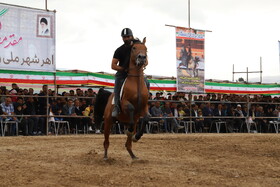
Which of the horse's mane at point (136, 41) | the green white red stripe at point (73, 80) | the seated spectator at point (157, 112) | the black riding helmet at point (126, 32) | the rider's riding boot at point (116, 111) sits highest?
the black riding helmet at point (126, 32)

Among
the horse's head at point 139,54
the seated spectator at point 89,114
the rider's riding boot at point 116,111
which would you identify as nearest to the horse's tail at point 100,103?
the rider's riding boot at point 116,111

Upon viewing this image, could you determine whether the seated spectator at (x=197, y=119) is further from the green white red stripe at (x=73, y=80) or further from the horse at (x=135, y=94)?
the horse at (x=135, y=94)

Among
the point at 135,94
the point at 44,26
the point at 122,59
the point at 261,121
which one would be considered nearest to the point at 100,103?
the point at 122,59

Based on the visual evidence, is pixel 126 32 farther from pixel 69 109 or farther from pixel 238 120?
pixel 238 120

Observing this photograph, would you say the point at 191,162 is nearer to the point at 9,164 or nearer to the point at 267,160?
the point at 267,160

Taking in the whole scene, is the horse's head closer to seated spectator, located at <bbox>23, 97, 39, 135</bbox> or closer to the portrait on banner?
seated spectator, located at <bbox>23, 97, 39, 135</bbox>

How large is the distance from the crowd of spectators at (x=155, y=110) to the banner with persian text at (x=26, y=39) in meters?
1.05

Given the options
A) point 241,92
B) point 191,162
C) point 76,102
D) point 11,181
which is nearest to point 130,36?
point 191,162

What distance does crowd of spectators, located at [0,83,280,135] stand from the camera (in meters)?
17.8

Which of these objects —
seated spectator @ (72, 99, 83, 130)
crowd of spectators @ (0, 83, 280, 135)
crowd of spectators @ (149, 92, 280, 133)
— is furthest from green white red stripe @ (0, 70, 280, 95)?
seated spectator @ (72, 99, 83, 130)

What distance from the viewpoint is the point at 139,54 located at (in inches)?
351

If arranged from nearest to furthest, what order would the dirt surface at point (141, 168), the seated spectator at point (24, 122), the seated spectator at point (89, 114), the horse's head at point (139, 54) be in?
the dirt surface at point (141, 168)
the horse's head at point (139, 54)
the seated spectator at point (24, 122)
the seated spectator at point (89, 114)

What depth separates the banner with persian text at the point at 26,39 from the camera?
713 inches

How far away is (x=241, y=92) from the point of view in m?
29.0
